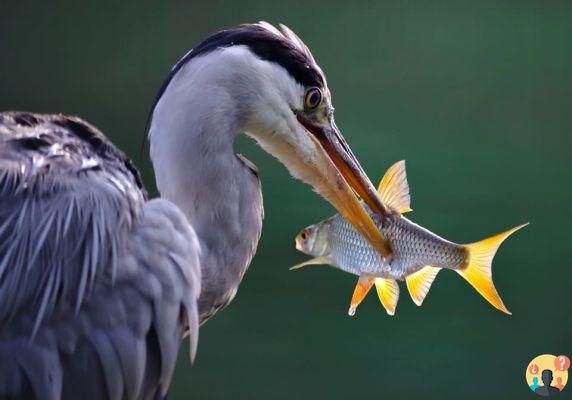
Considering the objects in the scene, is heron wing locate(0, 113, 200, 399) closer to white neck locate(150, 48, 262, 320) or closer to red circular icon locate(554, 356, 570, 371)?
white neck locate(150, 48, 262, 320)

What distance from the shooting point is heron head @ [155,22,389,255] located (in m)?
1.09

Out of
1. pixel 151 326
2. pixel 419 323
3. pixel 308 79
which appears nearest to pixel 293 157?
pixel 308 79

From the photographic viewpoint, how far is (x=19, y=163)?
969 millimetres

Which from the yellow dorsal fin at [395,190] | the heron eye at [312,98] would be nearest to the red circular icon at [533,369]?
the yellow dorsal fin at [395,190]

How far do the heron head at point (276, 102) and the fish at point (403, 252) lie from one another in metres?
0.06

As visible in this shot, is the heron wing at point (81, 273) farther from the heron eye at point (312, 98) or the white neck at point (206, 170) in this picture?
the heron eye at point (312, 98)

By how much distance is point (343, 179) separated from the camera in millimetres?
1191

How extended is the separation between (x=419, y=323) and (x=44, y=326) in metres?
1.97

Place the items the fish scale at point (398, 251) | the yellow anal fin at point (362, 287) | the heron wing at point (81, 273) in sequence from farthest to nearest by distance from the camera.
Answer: the yellow anal fin at point (362, 287), the fish scale at point (398, 251), the heron wing at point (81, 273)

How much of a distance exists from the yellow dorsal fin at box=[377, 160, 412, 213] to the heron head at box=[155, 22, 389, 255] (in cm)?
9

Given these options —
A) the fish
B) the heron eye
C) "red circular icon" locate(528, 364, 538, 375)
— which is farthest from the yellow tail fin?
"red circular icon" locate(528, 364, 538, 375)

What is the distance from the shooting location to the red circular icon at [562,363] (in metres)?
2.53

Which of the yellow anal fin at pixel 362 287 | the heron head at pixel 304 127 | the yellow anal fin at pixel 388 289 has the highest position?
the heron head at pixel 304 127

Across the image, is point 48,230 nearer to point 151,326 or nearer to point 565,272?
point 151,326
